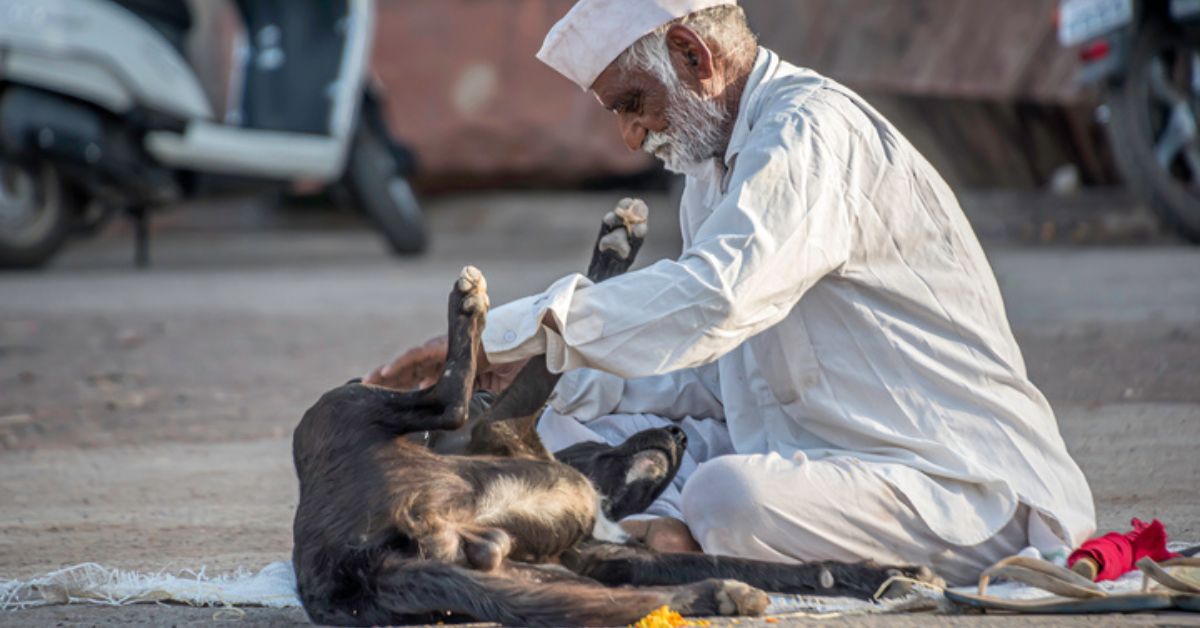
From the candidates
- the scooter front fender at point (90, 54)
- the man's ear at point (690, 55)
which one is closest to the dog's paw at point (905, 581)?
the man's ear at point (690, 55)

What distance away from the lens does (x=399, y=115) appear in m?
13.5

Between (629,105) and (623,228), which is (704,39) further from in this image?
(623,228)

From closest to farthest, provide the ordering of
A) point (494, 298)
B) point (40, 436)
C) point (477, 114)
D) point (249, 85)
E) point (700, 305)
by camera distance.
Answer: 1. point (700, 305)
2. point (40, 436)
3. point (494, 298)
4. point (249, 85)
5. point (477, 114)

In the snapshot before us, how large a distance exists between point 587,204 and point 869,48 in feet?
9.56

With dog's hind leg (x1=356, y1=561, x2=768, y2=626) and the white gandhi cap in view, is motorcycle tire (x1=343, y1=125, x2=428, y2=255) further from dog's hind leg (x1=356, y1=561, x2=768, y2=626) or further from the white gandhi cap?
dog's hind leg (x1=356, y1=561, x2=768, y2=626)

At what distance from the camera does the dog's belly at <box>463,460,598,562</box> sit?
3.12 meters

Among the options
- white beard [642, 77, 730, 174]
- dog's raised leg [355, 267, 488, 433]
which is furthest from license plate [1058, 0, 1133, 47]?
dog's raised leg [355, 267, 488, 433]

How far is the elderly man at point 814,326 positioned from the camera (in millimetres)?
2814

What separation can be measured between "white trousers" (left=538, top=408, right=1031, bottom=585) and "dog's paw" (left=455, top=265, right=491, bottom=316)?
0.56m

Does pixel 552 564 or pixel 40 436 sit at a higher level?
pixel 552 564

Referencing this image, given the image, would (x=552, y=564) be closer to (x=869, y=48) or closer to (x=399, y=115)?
(x=869, y=48)

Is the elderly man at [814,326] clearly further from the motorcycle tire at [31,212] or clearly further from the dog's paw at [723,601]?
the motorcycle tire at [31,212]

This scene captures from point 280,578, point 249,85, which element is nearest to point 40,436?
point 280,578

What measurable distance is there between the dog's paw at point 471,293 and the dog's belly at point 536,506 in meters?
0.34
